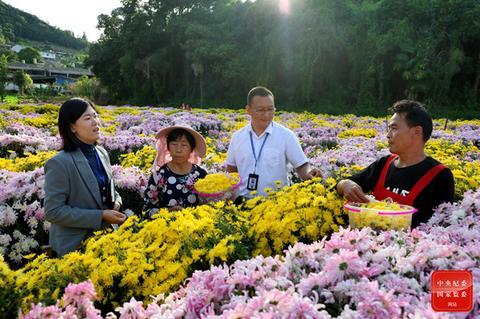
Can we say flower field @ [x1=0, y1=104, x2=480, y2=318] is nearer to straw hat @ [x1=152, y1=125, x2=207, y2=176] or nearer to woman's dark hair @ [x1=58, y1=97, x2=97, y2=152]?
woman's dark hair @ [x1=58, y1=97, x2=97, y2=152]

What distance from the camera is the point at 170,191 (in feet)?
13.8

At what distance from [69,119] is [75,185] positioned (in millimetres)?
556

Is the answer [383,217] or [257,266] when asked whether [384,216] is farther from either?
[257,266]

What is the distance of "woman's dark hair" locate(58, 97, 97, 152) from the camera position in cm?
359

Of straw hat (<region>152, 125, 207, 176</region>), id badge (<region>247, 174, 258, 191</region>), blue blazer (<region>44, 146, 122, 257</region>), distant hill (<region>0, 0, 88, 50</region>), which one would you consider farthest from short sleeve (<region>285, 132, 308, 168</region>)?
distant hill (<region>0, 0, 88, 50</region>)

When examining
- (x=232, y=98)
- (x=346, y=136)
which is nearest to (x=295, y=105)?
(x=232, y=98)

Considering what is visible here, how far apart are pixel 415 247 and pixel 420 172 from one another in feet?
3.14

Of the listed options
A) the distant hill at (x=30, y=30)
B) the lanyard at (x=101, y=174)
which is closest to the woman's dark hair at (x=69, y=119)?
the lanyard at (x=101, y=174)

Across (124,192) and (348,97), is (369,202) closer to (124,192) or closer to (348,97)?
(124,192)

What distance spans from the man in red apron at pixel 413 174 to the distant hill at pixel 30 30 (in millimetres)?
159748

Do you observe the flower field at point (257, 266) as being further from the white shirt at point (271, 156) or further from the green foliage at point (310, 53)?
the green foliage at point (310, 53)

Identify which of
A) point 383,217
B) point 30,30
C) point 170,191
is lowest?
point 170,191

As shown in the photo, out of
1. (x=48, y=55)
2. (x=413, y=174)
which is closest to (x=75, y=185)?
(x=413, y=174)

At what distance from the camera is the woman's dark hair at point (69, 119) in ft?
11.8
